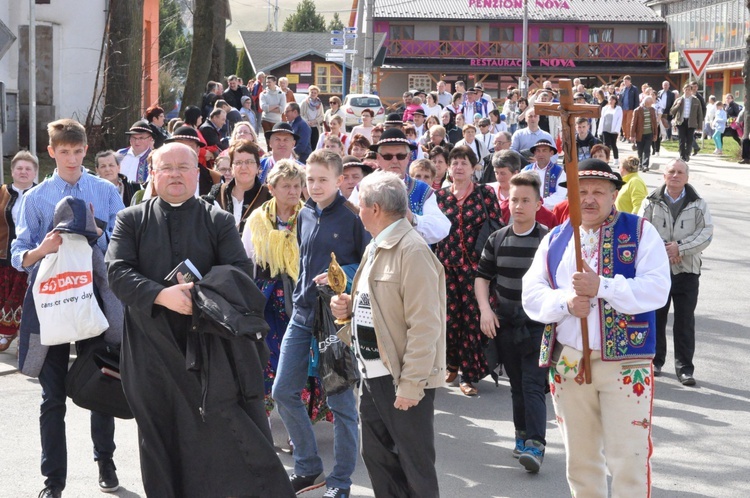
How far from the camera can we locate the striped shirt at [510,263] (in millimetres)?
7012

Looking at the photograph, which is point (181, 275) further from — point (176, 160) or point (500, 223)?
point (500, 223)

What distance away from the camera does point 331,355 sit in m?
5.93

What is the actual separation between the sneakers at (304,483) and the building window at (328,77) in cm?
7476

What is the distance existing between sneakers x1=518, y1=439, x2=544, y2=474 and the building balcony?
213 ft

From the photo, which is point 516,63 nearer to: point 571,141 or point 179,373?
point 571,141

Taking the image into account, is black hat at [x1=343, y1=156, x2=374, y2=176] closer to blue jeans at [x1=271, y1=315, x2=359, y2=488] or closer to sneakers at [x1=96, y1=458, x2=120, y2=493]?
blue jeans at [x1=271, y1=315, x2=359, y2=488]

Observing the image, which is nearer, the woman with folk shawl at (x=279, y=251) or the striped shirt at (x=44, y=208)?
the striped shirt at (x=44, y=208)

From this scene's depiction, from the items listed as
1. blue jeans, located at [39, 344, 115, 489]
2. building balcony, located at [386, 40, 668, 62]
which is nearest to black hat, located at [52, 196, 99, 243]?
blue jeans, located at [39, 344, 115, 489]

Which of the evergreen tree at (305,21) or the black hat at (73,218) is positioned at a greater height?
the evergreen tree at (305,21)

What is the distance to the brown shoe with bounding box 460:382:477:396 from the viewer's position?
8617mm

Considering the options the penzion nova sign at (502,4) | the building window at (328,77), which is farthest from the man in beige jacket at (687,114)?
the building window at (328,77)

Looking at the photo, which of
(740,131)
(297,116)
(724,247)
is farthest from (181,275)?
(740,131)

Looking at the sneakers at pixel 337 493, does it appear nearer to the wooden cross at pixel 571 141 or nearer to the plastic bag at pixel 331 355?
the plastic bag at pixel 331 355

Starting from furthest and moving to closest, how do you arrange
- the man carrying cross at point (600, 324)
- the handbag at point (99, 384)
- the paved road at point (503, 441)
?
the paved road at point (503, 441) < the handbag at point (99, 384) < the man carrying cross at point (600, 324)
